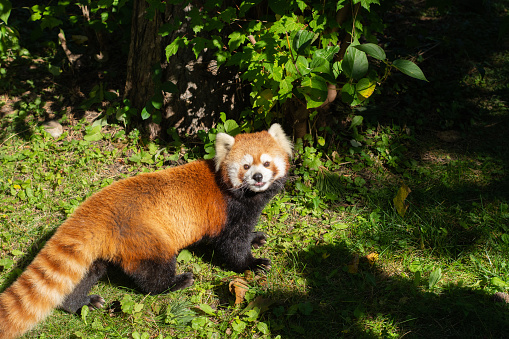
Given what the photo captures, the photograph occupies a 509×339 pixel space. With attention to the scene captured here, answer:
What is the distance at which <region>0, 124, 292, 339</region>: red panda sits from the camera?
111 inches

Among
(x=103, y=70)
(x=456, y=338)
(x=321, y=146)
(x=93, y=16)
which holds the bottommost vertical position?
(x=456, y=338)

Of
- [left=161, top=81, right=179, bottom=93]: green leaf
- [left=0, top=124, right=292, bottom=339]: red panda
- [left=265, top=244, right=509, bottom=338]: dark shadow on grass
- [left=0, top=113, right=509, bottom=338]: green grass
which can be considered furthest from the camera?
[left=161, top=81, right=179, bottom=93]: green leaf

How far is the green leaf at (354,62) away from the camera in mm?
2598

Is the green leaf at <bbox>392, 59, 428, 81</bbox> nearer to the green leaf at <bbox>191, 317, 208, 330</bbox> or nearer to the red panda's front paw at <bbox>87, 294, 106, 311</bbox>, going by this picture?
the green leaf at <bbox>191, 317, 208, 330</bbox>

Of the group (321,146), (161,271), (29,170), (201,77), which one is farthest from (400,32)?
(29,170)

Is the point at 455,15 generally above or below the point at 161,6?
below

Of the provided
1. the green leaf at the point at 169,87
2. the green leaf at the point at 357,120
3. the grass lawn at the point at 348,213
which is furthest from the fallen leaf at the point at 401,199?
the green leaf at the point at 169,87

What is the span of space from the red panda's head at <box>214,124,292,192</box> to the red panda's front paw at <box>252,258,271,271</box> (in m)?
0.75

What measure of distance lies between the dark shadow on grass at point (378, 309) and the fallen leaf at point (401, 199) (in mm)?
793

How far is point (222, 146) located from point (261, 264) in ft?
3.99

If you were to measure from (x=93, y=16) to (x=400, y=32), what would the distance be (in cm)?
489

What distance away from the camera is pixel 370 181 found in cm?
455

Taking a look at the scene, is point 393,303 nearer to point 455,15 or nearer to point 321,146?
point 321,146

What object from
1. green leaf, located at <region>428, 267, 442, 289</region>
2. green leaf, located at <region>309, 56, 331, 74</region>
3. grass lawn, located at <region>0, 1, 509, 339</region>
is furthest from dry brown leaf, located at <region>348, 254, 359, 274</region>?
green leaf, located at <region>309, 56, 331, 74</region>
